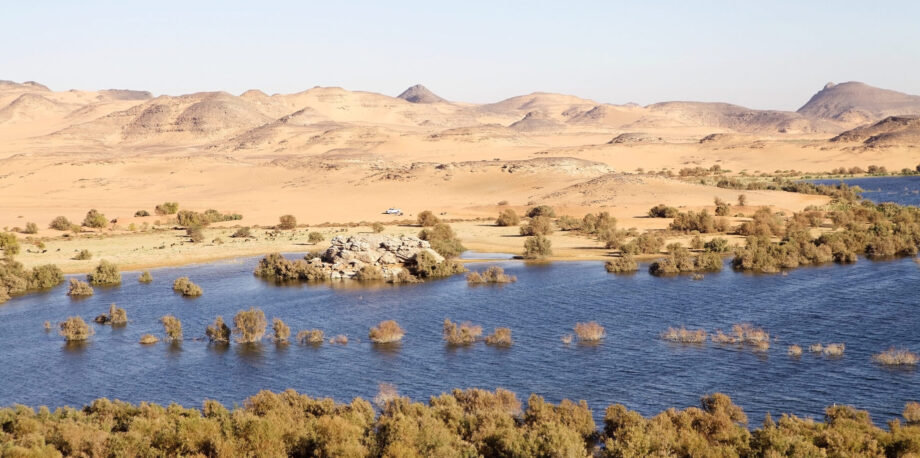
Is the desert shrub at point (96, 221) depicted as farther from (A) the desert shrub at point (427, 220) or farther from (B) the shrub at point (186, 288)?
(B) the shrub at point (186, 288)

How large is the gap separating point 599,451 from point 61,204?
8266 centimetres

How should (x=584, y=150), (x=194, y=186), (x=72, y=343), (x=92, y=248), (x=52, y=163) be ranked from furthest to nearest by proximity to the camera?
1. (x=584, y=150)
2. (x=52, y=163)
3. (x=194, y=186)
4. (x=92, y=248)
5. (x=72, y=343)

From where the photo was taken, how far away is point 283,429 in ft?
65.9

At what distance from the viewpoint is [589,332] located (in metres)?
31.8

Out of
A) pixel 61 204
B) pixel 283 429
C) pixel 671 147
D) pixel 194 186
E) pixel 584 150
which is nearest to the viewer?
pixel 283 429

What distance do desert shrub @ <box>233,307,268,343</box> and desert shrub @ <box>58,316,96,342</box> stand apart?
234 inches

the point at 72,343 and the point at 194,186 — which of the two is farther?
the point at 194,186

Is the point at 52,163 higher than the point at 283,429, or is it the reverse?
the point at 52,163

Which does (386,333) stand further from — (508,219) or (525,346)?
(508,219)

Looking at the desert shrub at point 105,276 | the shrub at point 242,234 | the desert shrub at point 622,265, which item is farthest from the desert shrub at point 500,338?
the shrub at point 242,234

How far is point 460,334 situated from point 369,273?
1547 cm

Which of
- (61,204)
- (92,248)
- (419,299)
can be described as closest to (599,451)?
(419,299)

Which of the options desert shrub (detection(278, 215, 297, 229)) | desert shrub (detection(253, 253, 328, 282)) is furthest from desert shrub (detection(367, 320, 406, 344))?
desert shrub (detection(278, 215, 297, 229))

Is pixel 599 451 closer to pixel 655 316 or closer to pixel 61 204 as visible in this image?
pixel 655 316
